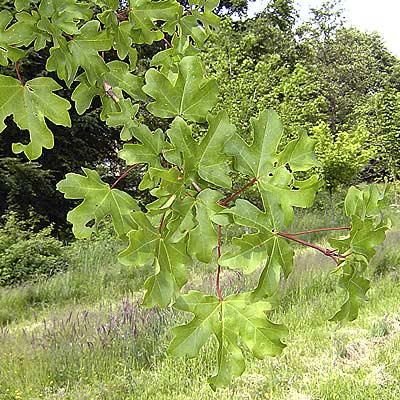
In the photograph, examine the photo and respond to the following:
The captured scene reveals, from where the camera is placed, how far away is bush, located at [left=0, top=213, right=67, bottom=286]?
283 inches

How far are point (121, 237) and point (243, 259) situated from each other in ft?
0.57

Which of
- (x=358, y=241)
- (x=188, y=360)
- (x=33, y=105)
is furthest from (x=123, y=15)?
(x=188, y=360)

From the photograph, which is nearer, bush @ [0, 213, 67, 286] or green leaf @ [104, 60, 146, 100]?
green leaf @ [104, 60, 146, 100]

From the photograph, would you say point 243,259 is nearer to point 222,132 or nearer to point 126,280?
point 222,132

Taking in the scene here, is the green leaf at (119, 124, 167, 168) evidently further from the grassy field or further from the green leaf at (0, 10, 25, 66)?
the grassy field

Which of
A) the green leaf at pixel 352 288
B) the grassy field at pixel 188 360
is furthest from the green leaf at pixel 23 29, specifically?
the grassy field at pixel 188 360

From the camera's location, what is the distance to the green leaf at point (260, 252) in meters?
0.62

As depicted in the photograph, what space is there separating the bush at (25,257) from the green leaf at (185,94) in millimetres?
6662

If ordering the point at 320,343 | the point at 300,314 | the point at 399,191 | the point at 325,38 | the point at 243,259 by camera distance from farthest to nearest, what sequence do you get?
the point at 325,38, the point at 399,191, the point at 300,314, the point at 320,343, the point at 243,259

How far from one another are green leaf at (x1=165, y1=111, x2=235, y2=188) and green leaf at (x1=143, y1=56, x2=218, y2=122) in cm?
3

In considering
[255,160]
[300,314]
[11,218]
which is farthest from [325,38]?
[255,160]

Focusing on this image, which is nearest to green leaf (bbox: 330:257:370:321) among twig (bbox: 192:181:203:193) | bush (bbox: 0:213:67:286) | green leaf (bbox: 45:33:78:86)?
twig (bbox: 192:181:203:193)

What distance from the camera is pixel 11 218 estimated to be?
8.56 m

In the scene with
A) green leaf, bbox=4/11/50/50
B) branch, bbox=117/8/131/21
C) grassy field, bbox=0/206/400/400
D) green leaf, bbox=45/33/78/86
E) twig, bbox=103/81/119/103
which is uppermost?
branch, bbox=117/8/131/21
